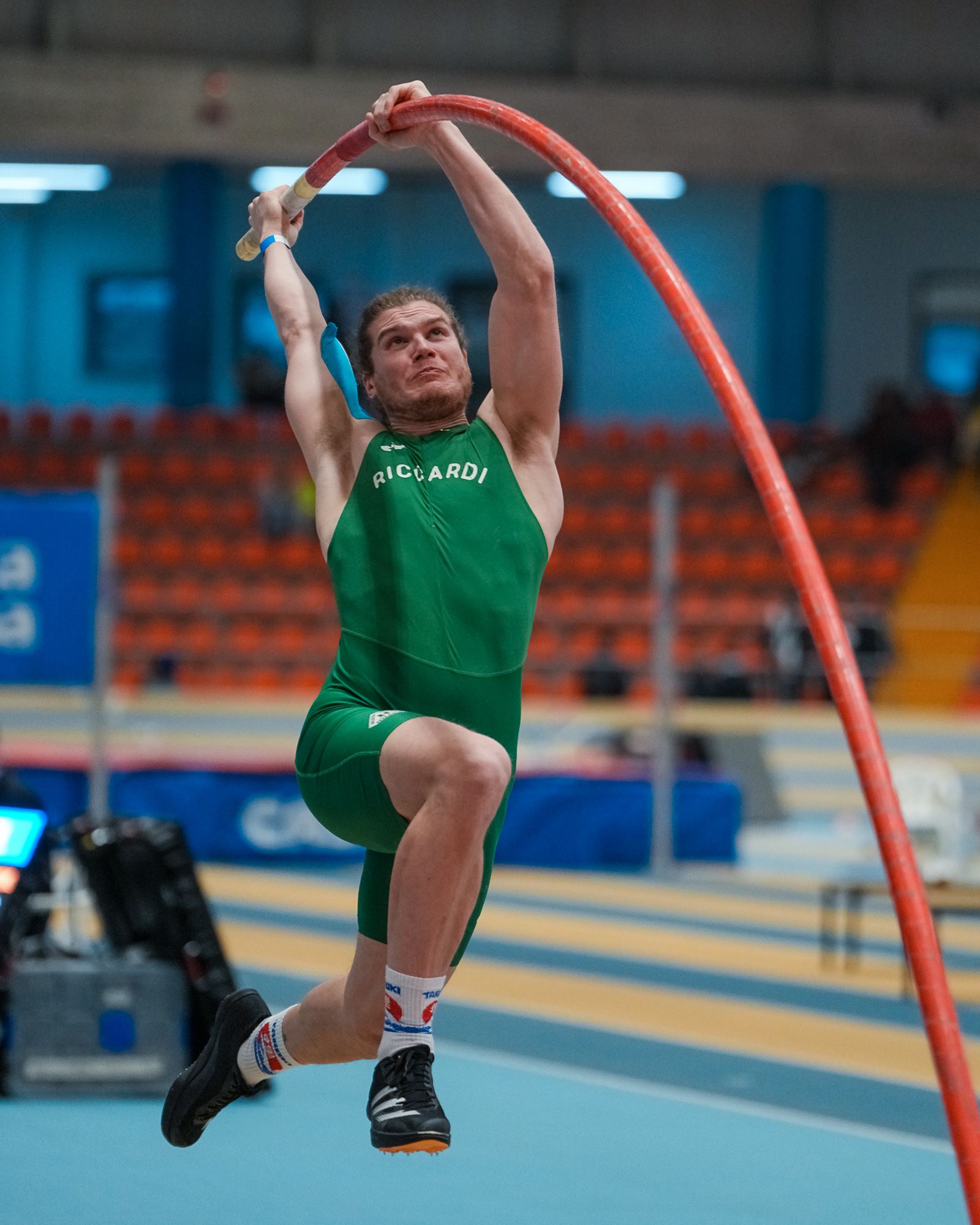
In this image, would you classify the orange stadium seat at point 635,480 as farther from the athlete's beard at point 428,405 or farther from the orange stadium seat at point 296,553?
the athlete's beard at point 428,405

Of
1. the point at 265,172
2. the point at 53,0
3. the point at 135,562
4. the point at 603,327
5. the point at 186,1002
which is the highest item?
the point at 53,0

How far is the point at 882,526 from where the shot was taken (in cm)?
1628

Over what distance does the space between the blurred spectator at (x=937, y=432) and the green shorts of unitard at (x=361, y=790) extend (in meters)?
14.7

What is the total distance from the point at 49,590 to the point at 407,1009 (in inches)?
159

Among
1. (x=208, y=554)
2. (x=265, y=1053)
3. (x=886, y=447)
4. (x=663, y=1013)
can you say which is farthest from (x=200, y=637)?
(x=265, y=1053)

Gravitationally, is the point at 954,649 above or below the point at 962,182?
below

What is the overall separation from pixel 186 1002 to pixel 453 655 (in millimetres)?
2661

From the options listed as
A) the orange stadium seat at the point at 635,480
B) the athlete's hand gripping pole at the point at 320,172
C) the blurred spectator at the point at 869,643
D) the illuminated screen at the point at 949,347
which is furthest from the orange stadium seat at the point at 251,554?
the athlete's hand gripping pole at the point at 320,172

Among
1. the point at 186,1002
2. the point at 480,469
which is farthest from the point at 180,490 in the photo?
the point at 480,469

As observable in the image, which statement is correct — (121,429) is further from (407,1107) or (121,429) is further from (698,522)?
(407,1107)

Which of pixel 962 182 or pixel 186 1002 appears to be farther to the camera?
pixel 962 182

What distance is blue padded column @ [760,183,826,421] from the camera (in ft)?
58.5

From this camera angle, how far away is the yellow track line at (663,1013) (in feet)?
19.0

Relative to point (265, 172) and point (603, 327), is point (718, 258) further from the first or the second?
point (265, 172)
